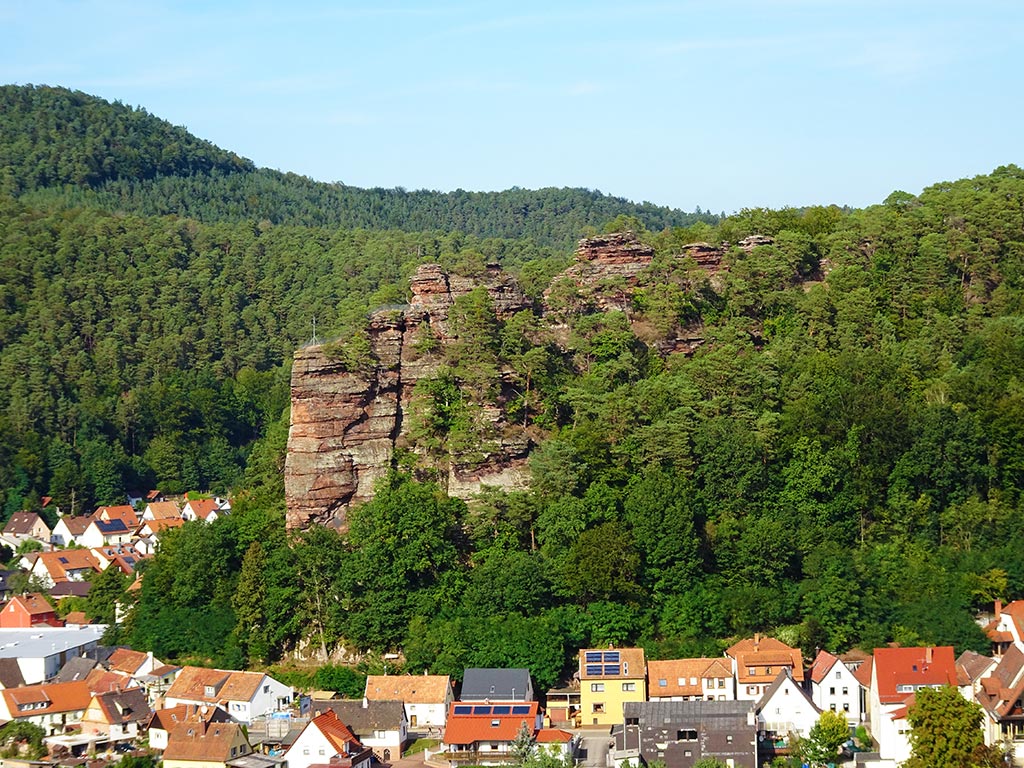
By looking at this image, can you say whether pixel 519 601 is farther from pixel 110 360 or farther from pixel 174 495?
pixel 110 360

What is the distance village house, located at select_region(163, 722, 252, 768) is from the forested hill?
76.3m

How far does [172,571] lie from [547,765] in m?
19.3

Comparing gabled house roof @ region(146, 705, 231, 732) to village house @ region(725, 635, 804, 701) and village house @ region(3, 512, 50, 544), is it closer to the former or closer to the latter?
village house @ region(725, 635, 804, 701)

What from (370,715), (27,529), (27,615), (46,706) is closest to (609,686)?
(370,715)

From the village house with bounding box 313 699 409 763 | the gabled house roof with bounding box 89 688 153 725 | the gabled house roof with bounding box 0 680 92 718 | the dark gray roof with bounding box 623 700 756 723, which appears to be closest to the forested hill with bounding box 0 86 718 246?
the gabled house roof with bounding box 0 680 92 718

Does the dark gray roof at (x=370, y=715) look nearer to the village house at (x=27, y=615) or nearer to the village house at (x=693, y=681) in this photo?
the village house at (x=693, y=681)

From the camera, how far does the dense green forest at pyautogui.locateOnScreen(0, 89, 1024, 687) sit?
44.9 m

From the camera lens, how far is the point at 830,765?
3806 cm

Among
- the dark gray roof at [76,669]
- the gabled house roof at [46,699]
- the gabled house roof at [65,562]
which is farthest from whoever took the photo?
the gabled house roof at [65,562]

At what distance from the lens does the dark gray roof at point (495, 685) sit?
42.1m

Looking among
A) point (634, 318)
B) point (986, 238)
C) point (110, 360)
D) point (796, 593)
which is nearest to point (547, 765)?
point (796, 593)

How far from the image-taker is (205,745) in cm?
4091

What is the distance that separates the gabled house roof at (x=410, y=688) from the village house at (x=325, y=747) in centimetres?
293

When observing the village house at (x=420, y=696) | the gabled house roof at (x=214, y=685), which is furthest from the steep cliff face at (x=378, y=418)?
the village house at (x=420, y=696)
